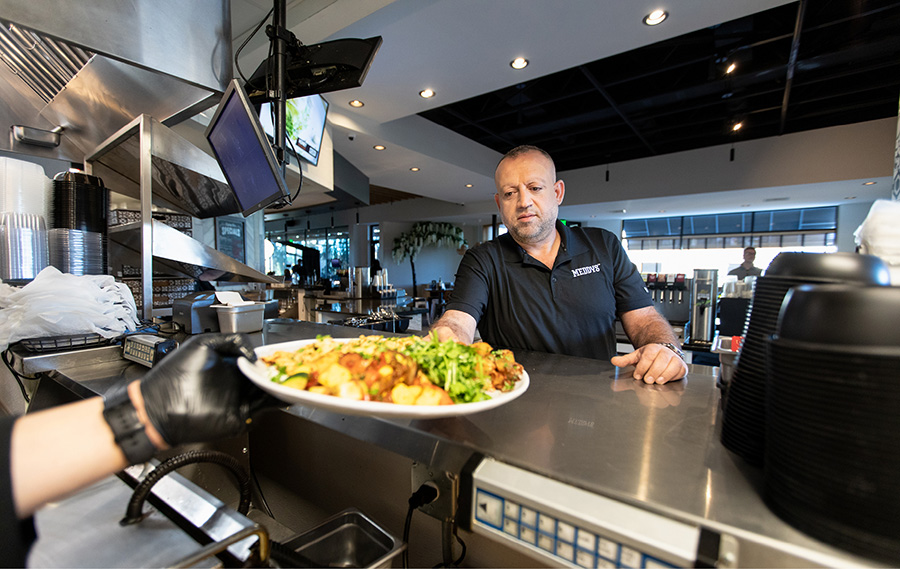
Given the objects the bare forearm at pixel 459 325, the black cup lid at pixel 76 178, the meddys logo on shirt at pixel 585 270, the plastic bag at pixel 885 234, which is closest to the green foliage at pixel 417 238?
the black cup lid at pixel 76 178

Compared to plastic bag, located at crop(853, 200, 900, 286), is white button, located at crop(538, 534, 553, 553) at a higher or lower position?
lower

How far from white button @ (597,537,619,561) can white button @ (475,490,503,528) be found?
14cm

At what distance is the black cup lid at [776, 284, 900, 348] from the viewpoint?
347 mm

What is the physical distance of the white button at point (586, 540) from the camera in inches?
18.4

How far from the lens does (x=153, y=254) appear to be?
1.86 meters

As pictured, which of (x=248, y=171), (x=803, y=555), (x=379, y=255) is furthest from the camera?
(x=379, y=255)

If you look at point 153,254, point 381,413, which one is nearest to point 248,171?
point 153,254

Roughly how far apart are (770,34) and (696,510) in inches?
213

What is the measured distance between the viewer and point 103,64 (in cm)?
168

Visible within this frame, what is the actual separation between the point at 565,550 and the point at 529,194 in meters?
1.41

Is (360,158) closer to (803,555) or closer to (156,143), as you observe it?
(156,143)

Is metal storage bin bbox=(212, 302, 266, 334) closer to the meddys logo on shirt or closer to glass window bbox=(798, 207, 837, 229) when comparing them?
the meddys logo on shirt

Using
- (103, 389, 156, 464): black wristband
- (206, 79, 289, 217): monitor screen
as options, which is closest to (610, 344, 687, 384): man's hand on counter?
(103, 389, 156, 464): black wristband

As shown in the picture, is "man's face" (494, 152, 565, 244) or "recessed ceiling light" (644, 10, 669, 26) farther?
"recessed ceiling light" (644, 10, 669, 26)
